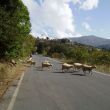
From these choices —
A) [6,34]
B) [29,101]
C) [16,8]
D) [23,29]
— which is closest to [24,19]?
[23,29]

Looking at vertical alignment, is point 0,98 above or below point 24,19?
below

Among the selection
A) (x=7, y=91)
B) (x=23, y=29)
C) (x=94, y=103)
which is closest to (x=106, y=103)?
(x=94, y=103)

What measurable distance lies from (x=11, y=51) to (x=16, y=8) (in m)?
4.46

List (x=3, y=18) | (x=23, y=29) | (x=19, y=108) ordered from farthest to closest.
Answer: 1. (x=23, y=29)
2. (x=3, y=18)
3. (x=19, y=108)

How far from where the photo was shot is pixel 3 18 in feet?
96.2

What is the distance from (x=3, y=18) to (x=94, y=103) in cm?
1742

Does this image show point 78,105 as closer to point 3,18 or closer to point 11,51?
point 3,18

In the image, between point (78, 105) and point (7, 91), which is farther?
point (7, 91)

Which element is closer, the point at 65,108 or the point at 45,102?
the point at 65,108

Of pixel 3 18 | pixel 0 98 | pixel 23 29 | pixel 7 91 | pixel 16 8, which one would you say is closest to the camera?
pixel 0 98

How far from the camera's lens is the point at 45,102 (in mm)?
13453

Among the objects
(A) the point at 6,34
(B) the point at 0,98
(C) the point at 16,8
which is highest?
(C) the point at 16,8

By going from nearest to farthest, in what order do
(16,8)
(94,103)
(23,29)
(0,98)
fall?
(94,103) → (0,98) → (16,8) → (23,29)

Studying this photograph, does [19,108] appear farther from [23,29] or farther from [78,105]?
[23,29]
